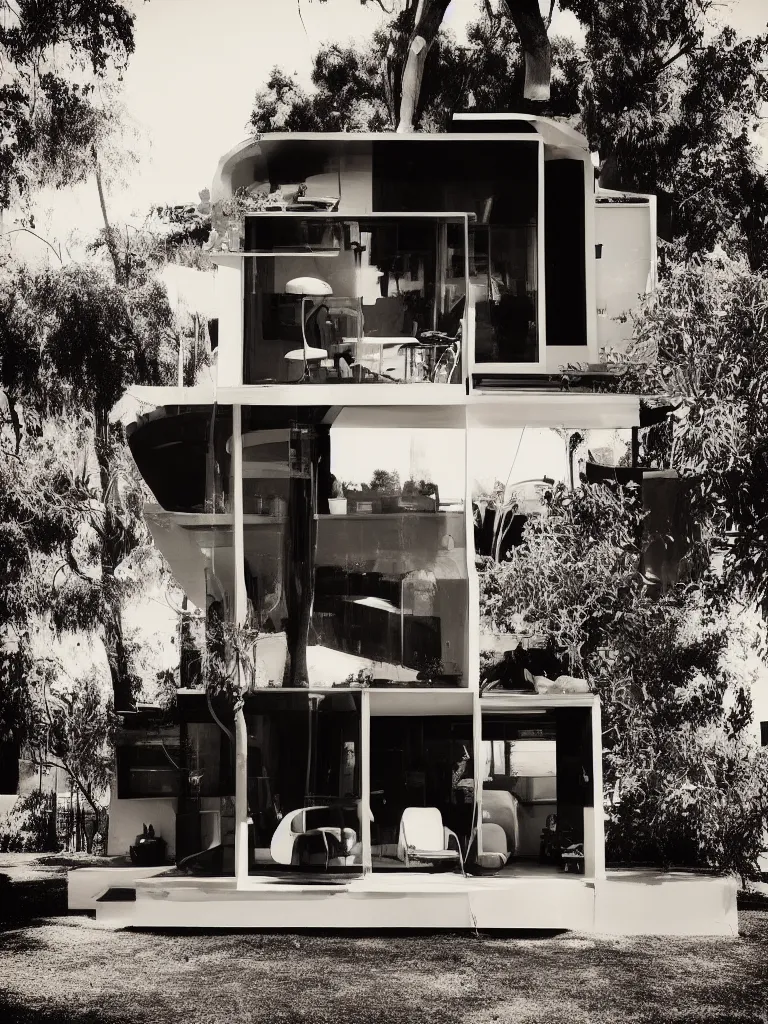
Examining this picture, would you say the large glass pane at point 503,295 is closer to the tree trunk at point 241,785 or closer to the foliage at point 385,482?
the foliage at point 385,482

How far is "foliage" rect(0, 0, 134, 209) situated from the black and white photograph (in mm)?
28

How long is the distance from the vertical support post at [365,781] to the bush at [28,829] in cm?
243

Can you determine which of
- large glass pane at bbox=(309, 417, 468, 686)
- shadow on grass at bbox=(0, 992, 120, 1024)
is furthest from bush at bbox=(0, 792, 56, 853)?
large glass pane at bbox=(309, 417, 468, 686)

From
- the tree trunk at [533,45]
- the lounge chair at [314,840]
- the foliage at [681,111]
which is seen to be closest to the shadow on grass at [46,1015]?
the lounge chair at [314,840]

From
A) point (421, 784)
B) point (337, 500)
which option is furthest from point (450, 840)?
point (337, 500)

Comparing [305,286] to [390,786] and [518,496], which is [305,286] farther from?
[390,786]

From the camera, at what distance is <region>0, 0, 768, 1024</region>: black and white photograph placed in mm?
7195

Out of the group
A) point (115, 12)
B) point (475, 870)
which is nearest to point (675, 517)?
point (475, 870)

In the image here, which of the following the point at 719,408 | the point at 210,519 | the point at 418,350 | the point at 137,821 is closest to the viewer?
the point at 418,350

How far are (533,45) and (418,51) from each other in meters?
0.78

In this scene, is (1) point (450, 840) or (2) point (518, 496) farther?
(2) point (518, 496)

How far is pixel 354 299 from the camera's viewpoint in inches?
289

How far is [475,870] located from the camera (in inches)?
282

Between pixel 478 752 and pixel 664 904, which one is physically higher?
pixel 478 752
